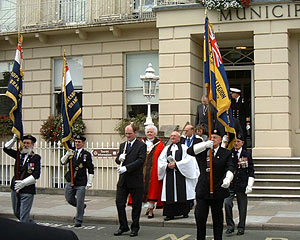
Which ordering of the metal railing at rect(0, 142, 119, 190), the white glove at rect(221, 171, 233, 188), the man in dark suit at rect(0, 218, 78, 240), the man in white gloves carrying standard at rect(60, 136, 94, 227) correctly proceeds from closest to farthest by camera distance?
the man in dark suit at rect(0, 218, 78, 240) → the white glove at rect(221, 171, 233, 188) → the man in white gloves carrying standard at rect(60, 136, 94, 227) → the metal railing at rect(0, 142, 119, 190)

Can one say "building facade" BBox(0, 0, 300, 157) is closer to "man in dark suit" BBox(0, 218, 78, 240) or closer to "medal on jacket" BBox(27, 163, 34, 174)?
"medal on jacket" BBox(27, 163, 34, 174)

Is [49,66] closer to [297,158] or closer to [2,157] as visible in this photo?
[2,157]

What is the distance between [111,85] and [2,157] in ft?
15.4

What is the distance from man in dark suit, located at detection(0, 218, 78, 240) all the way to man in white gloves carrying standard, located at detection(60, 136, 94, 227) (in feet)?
26.7

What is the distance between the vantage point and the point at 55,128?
692 inches

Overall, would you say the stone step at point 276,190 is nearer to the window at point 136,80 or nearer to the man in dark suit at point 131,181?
the man in dark suit at point 131,181

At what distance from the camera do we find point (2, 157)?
53.9 feet

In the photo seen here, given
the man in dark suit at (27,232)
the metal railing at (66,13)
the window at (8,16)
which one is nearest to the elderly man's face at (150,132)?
the metal railing at (66,13)

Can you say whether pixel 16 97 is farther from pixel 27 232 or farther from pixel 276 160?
pixel 276 160

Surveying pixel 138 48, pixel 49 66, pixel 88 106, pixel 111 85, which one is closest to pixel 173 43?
pixel 138 48

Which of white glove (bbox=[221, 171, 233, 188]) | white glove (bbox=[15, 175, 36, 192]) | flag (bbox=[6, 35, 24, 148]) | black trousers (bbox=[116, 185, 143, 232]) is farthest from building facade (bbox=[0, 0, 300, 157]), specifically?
white glove (bbox=[221, 171, 233, 188])

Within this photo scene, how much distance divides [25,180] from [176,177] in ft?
11.4

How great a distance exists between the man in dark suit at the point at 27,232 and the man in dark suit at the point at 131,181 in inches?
279

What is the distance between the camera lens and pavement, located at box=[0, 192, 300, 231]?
9.52 metres
